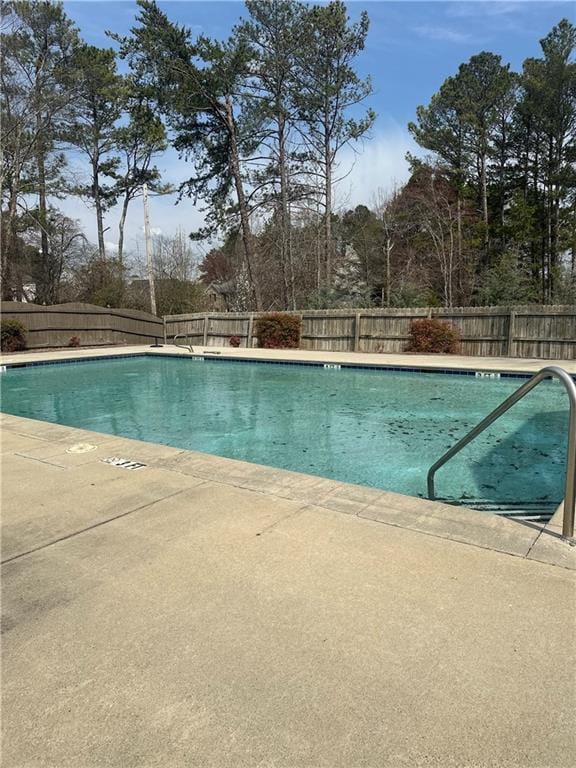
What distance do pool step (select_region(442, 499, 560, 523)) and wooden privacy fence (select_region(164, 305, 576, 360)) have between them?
9163 millimetres

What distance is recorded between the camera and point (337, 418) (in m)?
7.23

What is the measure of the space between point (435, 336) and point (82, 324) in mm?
11554

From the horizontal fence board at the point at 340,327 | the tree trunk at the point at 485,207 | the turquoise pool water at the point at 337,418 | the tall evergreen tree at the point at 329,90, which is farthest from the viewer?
the tree trunk at the point at 485,207

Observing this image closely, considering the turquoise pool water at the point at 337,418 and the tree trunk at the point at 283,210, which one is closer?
the turquoise pool water at the point at 337,418

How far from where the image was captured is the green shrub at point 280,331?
15898 mm

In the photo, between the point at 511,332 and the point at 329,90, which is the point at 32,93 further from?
Answer: the point at 511,332

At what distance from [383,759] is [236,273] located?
82.6ft

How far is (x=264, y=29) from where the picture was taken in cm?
1861

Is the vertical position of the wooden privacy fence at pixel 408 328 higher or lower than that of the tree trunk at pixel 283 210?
lower

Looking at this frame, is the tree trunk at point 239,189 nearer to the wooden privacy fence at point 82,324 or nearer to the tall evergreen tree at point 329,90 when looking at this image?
the tall evergreen tree at point 329,90

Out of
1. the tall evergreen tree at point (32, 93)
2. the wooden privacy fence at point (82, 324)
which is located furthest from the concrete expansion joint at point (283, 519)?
the tall evergreen tree at point (32, 93)

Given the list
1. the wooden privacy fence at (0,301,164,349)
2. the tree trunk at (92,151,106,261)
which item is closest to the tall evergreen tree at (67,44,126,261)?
the tree trunk at (92,151,106,261)

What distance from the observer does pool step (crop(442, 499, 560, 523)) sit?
3811 mm

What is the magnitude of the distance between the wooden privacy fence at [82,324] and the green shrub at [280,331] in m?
5.16
